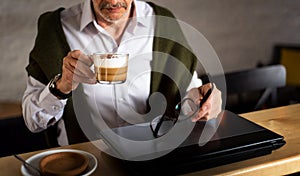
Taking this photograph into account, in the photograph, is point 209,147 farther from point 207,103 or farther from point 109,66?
point 109,66

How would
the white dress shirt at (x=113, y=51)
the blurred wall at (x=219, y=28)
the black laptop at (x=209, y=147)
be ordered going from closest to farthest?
the black laptop at (x=209, y=147) → the white dress shirt at (x=113, y=51) → the blurred wall at (x=219, y=28)

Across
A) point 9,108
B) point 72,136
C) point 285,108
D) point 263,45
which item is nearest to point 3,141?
point 9,108

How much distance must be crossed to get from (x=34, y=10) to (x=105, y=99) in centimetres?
106

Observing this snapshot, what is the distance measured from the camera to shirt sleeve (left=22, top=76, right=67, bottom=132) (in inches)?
55.5

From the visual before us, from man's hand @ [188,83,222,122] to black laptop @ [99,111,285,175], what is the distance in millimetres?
24

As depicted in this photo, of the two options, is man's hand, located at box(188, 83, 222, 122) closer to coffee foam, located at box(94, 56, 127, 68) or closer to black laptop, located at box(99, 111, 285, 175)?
black laptop, located at box(99, 111, 285, 175)

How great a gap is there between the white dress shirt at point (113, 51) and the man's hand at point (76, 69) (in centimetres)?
29

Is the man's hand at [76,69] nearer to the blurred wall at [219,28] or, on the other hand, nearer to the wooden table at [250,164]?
the wooden table at [250,164]

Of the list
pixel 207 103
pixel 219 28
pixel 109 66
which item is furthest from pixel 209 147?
pixel 219 28

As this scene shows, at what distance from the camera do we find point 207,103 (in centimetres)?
120

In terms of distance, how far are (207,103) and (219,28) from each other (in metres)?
1.84

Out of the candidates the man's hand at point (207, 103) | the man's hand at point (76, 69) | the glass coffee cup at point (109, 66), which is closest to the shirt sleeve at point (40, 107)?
the man's hand at point (76, 69)

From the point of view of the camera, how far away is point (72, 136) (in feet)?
5.27

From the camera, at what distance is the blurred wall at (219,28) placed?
2.38m
